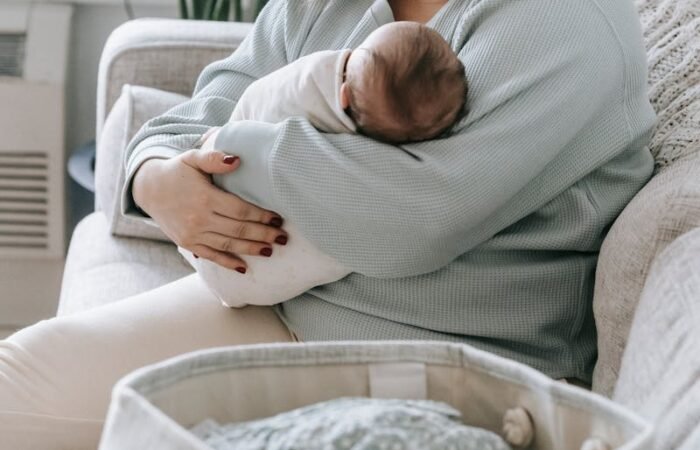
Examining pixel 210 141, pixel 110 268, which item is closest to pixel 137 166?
pixel 210 141

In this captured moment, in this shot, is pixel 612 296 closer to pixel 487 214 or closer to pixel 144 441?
pixel 487 214

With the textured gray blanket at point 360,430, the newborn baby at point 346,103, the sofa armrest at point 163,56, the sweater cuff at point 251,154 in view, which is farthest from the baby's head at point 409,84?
the sofa armrest at point 163,56

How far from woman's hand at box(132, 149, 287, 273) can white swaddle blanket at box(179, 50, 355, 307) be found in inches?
0.6

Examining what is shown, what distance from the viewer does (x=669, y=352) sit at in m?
0.93

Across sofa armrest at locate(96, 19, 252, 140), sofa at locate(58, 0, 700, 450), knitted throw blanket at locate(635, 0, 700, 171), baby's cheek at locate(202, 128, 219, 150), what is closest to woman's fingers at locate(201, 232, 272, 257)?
baby's cheek at locate(202, 128, 219, 150)

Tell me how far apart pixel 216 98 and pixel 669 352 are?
0.75 metres

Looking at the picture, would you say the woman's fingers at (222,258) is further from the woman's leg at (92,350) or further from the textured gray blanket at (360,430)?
the textured gray blanket at (360,430)

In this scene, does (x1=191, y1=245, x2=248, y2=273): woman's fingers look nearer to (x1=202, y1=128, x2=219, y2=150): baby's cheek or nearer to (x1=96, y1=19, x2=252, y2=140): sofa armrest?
(x1=202, y1=128, x2=219, y2=150): baby's cheek

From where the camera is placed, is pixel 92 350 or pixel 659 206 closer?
pixel 659 206

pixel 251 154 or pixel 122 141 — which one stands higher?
pixel 251 154

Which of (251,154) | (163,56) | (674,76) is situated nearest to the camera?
(251,154)

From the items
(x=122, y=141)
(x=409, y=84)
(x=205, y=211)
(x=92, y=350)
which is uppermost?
(x=409, y=84)

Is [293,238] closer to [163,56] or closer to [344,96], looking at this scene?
[344,96]

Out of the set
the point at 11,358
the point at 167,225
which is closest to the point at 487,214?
the point at 167,225
